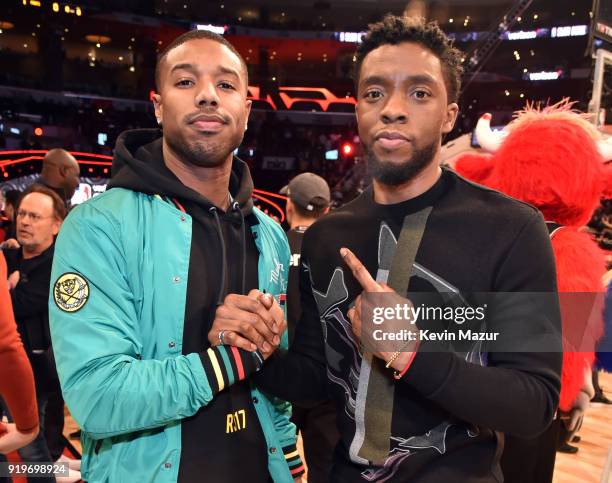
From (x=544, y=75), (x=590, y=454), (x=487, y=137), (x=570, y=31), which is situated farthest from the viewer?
(x=570, y=31)

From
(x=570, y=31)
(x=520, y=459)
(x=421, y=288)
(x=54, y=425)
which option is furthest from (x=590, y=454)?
(x=570, y=31)

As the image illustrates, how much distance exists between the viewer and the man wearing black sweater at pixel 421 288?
112 cm

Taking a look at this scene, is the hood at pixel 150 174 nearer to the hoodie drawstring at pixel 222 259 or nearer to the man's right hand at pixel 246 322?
the hoodie drawstring at pixel 222 259

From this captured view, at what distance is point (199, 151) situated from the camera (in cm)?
146

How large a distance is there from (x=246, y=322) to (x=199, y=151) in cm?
49

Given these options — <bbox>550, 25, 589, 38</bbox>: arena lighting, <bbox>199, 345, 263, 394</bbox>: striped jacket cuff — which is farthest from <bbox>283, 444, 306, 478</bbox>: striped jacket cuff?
<bbox>550, 25, 589, 38</bbox>: arena lighting

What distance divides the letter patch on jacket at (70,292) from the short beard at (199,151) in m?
0.44

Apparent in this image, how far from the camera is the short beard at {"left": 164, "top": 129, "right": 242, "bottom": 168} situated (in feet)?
4.76

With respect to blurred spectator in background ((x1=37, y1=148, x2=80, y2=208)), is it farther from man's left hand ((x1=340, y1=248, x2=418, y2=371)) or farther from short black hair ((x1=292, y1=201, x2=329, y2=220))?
man's left hand ((x1=340, y1=248, x2=418, y2=371))

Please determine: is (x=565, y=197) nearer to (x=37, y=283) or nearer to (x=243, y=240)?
(x=243, y=240)

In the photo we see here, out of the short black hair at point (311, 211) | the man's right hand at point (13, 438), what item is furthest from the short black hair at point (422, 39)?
the short black hair at point (311, 211)

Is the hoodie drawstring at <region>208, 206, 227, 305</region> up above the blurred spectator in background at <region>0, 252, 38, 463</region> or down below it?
above

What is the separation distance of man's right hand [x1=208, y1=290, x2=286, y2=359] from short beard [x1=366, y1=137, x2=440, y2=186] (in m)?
0.41

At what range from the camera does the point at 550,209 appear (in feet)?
6.73
